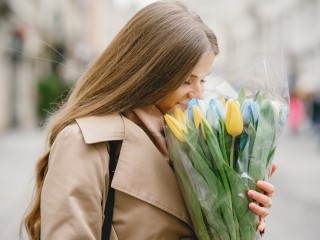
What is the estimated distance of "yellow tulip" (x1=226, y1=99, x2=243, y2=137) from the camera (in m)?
1.59

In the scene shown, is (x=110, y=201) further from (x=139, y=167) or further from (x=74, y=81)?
(x=74, y=81)

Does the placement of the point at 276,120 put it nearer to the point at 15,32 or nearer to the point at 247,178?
the point at 247,178

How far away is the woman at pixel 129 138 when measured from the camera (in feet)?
5.25

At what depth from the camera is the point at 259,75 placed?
1.81 meters

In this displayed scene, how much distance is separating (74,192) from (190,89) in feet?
1.87

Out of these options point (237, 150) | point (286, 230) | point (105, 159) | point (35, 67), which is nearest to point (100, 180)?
point (105, 159)

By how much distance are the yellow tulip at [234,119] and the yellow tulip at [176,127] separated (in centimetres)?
14

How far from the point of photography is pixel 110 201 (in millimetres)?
1679

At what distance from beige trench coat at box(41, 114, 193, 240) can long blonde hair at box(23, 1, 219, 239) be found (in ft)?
0.29

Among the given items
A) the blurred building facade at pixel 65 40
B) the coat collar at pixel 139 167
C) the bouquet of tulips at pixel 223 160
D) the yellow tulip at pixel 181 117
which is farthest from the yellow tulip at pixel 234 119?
the blurred building facade at pixel 65 40

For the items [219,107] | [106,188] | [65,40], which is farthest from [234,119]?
[65,40]

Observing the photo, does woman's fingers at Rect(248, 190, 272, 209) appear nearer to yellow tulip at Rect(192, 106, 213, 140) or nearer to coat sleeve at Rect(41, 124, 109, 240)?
yellow tulip at Rect(192, 106, 213, 140)

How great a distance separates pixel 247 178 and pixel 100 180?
1.48ft

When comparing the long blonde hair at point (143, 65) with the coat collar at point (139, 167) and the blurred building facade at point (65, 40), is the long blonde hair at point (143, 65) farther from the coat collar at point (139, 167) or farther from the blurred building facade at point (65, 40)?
the blurred building facade at point (65, 40)
